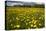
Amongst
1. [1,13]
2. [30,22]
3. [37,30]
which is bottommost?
[37,30]

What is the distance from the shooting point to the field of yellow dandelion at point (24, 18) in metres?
1.16

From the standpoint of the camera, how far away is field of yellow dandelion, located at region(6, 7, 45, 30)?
3.79 ft

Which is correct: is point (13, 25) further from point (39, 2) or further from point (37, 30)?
point (39, 2)

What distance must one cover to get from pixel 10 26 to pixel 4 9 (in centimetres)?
24

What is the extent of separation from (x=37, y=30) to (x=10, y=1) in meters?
0.55

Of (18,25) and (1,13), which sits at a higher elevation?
(1,13)

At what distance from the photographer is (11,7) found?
3.80 feet

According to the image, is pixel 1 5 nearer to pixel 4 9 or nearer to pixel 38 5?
pixel 4 9

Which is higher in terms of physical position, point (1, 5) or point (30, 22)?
point (1, 5)

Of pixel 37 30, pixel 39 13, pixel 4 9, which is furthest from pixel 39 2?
pixel 4 9

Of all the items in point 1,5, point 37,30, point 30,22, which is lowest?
point 37,30

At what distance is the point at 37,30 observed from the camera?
3.92ft

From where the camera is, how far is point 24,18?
1.18m

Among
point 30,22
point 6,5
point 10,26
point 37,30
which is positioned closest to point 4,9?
point 6,5
